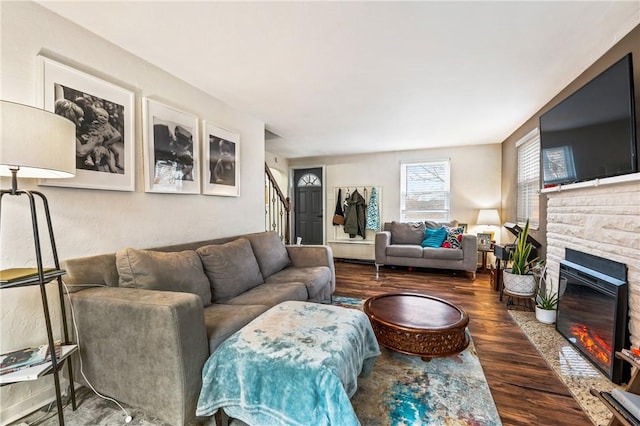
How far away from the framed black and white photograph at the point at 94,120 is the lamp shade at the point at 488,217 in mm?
4810

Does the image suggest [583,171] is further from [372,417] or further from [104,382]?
[104,382]

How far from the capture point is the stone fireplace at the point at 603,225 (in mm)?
1605

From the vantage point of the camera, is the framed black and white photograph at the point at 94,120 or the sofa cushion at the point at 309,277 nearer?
the framed black and white photograph at the point at 94,120

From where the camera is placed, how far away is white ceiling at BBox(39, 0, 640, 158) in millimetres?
1550

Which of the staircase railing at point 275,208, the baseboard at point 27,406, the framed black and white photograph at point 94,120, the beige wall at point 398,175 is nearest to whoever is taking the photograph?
the baseboard at point 27,406

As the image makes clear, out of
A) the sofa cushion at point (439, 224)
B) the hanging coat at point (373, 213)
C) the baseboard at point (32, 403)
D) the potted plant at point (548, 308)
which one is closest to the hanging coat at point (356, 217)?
the hanging coat at point (373, 213)

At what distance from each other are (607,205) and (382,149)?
362 cm

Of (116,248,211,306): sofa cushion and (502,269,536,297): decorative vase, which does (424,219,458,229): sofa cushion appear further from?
(116,248,211,306): sofa cushion

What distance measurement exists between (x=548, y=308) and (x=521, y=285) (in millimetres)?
390

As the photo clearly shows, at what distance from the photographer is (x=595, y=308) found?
1.87 metres

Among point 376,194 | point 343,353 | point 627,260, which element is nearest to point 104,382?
point 343,353

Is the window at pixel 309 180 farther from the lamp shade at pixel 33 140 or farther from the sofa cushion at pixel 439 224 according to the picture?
the lamp shade at pixel 33 140

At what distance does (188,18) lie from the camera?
5.29 feet

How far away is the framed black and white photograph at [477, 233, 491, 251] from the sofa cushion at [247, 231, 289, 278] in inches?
129
